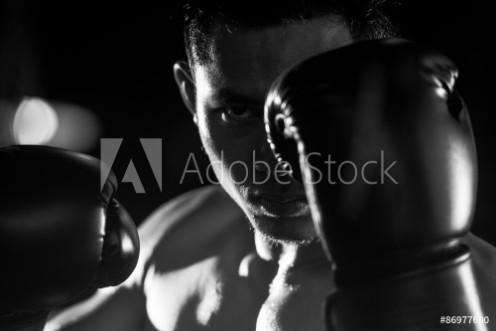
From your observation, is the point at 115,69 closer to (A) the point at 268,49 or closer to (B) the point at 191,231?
(B) the point at 191,231

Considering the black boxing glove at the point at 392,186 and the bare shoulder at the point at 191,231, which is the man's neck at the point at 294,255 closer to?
the bare shoulder at the point at 191,231

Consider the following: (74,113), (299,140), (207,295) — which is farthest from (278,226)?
(74,113)

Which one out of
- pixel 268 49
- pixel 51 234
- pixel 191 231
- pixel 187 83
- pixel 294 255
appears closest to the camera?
pixel 51 234

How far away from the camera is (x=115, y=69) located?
2.61 metres

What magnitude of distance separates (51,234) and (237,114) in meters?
0.43

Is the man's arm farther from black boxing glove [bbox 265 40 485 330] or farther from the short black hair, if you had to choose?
black boxing glove [bbox 265 40 485 330]

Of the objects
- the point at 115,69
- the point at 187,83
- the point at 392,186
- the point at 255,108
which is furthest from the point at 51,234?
the point at 115,69

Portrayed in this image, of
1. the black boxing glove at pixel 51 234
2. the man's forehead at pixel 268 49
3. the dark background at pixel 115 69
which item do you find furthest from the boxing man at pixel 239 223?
the dark background at pixel 115 69

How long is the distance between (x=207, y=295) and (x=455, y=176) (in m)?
0.84

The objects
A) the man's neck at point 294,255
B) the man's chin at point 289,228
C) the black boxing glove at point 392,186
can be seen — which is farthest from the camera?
the man's neck at point 294,255

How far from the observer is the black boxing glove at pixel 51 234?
0.85 meters

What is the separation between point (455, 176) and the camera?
2.06ft

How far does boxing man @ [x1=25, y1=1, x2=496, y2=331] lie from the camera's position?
1041 millimetres

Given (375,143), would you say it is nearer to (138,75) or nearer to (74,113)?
(138,75)
